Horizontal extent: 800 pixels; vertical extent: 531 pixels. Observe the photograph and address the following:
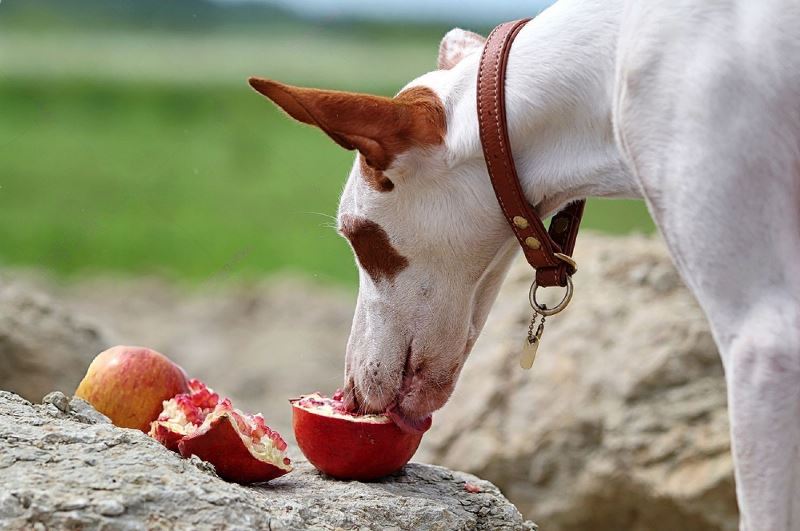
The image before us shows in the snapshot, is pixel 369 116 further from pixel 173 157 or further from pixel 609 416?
pixel 173 157

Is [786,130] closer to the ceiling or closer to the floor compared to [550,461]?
closer to the ceiling

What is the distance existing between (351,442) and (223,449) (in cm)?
35

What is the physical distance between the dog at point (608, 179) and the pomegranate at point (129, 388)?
543mm

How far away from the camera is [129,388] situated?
316cm

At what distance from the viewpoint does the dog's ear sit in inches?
129

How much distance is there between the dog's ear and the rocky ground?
1.92 metres

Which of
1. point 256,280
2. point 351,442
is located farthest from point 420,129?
point 256,280

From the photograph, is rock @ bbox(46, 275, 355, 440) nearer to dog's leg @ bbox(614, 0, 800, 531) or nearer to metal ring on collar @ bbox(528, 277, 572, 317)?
metal ring on collar @ bbox(528, 277, 572, 317)

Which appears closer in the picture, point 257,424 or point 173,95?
point 257,424

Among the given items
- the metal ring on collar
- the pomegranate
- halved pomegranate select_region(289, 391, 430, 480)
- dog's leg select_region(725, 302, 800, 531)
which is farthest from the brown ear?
dog's leg select_region(725, 302, 800, 531)

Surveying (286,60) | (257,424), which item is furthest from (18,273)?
(286,60)

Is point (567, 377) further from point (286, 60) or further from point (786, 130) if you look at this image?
point (286, 60)

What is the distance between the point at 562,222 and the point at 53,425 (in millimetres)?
1400

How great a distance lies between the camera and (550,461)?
4.81m
